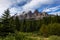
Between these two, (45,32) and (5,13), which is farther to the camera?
(45,32)

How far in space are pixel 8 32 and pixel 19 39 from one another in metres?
1.87

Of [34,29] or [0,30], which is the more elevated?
[0,30]

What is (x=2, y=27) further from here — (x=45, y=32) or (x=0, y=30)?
(x=45, y=32)

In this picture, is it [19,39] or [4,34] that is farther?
[4,34]

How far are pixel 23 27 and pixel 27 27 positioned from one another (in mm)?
2639

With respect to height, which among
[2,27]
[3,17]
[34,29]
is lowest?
[34,29]

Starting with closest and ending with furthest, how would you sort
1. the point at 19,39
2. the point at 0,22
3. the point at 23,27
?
the point at 19,39, the point at 0,22, the point at 23,27

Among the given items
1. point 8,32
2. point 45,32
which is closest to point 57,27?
point 45,32

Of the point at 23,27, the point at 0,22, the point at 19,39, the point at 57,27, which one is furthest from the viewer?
the point at 23,27

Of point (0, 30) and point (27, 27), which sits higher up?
point (0, 30)

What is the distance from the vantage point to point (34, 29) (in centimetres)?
7619

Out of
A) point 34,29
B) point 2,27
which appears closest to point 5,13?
point 2,27

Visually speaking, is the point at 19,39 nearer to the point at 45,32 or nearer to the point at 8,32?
the point at 8,32

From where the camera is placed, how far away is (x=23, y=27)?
7162 cm
